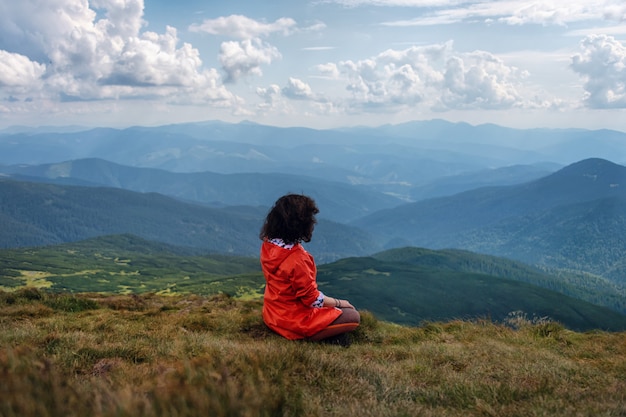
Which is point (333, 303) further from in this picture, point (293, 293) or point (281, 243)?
point (281, 243)

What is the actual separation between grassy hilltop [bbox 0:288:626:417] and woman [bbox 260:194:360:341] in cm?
61

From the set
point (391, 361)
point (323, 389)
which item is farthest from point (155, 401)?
point (391, 361)

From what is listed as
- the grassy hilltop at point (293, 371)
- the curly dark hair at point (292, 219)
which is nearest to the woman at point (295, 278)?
the curly dark hair at point (292, 219)

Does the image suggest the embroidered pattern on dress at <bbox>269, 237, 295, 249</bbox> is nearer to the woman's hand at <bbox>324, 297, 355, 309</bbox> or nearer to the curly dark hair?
the curly dark hair

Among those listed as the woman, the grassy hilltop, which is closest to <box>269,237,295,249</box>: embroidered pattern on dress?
the woman

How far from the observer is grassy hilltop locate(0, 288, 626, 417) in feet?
11.9

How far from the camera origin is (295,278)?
9055 millimetres

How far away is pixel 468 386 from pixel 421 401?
100 centimetres

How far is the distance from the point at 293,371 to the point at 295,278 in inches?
106

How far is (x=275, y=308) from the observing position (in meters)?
10.1

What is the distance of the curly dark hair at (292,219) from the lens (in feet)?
29.9

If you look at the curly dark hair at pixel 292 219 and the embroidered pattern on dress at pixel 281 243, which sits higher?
the curly dark hair at pixel 292 219

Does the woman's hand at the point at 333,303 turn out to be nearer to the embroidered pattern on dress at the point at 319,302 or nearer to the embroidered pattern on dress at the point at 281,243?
the embroidered pattern on dress at the point at 319,302

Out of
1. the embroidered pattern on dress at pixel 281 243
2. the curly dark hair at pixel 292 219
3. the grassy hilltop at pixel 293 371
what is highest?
the curly dark hair at pixel 292 219
